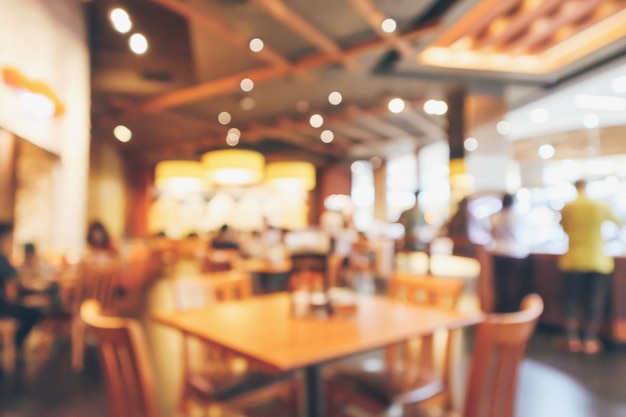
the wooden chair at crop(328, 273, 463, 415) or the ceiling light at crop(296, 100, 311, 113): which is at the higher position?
the ceiling light at crop(296, 100, 311, 113)

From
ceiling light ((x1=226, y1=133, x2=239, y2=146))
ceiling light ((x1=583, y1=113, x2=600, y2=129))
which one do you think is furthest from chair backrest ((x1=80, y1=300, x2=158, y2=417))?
ceiling light ((x1=583, y1=113, x2=600, y2=129))

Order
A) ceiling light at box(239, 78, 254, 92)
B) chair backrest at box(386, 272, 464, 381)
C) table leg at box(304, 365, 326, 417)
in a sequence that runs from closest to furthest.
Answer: table leg at box(304, 365, 326, 417) → chair backrest at box(386, 272, 464, 381) → ceiling light at box(239, 78, 254, 92)

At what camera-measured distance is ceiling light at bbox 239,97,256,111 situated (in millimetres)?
7787

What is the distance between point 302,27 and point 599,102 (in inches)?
242

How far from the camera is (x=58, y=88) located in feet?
9.74

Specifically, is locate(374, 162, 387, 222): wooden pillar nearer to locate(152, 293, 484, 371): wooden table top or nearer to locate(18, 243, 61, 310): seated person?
locate(18, 243, 61, 310): seated person

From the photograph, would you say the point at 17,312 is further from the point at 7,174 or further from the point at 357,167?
the point at 357,167

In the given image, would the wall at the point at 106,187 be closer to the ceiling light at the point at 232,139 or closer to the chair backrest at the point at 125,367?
the chair backrest at the point at 125,367

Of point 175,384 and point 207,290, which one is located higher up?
point 207,290

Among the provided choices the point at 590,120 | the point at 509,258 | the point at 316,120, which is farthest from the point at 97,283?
the point at 590,120

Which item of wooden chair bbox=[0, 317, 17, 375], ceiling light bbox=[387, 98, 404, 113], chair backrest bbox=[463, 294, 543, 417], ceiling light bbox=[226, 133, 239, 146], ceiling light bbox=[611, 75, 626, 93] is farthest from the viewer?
ceiling light bbox=[226, 133, 239, 146]

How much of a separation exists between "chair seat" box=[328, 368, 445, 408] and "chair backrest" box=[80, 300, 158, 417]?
1.03 meters

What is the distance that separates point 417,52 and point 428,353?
4.38 metres

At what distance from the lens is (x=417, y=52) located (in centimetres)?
554
